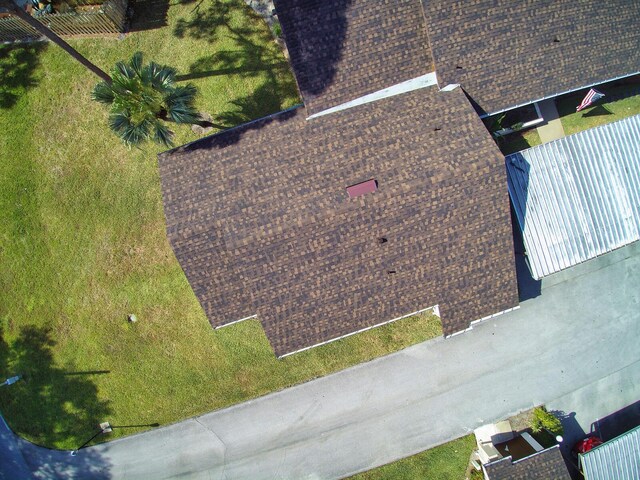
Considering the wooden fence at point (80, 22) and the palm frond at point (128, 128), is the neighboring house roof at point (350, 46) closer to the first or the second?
the palm frond at point (128, 128)

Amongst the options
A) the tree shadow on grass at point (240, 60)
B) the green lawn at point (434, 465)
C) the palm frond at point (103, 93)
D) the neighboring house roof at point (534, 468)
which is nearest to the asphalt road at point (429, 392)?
the green lawn at point (434, 465)

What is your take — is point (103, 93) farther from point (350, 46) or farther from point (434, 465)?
point (434, 465)

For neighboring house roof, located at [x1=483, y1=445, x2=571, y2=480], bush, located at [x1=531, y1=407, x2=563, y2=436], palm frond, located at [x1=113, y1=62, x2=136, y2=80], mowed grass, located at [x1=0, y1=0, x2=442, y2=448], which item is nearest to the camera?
palm frond, located at [x1=113, y1=62, x2=136, y2=80]

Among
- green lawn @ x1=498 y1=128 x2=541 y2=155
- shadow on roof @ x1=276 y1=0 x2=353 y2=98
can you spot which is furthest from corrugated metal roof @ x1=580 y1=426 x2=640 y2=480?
shadow on roof @ x1=276 y1=0 x2=353 y2=98

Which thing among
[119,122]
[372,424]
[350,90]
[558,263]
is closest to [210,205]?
[119,122]

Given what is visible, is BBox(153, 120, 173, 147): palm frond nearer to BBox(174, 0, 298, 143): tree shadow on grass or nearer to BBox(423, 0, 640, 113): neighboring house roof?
BBox(174, 0, 298, 143): tree shadow on grass

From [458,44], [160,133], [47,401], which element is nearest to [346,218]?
[160,133]
